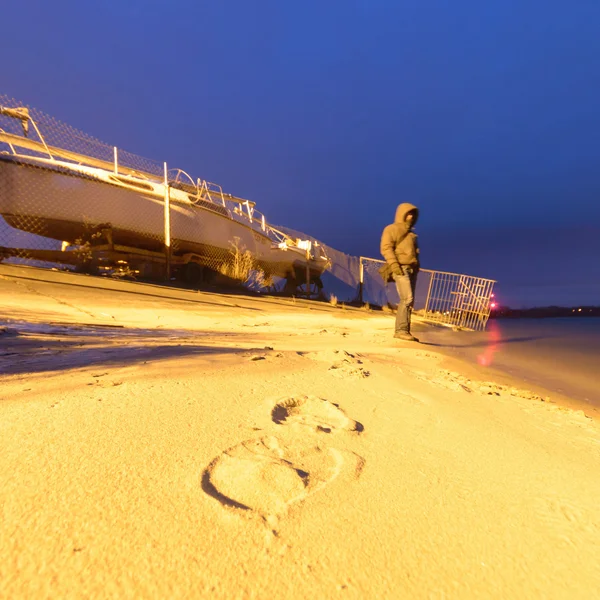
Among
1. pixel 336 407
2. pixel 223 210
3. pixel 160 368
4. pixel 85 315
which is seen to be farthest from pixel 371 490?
pixel 223 210

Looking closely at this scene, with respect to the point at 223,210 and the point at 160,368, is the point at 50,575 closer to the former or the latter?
the point at 160,368

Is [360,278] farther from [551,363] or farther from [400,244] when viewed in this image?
[551,363]

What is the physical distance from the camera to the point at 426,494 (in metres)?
0.95

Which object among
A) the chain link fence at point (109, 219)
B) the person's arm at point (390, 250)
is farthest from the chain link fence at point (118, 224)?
the person's arm at point (390, 250)

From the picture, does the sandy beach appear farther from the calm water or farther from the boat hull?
the boat hull

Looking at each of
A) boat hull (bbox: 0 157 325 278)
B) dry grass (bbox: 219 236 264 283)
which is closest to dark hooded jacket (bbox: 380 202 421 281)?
boat hull (bbox: 0 157 325 278)

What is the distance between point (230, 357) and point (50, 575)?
1700 mm

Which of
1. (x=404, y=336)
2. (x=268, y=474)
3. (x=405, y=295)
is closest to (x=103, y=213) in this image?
(x=405, y=295)

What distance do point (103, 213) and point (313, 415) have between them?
27.3 feet

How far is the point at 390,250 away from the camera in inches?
186

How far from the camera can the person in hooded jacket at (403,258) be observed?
4672 millimetres

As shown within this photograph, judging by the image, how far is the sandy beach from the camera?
0.63 meters

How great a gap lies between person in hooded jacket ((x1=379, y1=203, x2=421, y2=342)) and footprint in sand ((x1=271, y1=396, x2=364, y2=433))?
11.0 ft

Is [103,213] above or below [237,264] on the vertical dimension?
above
